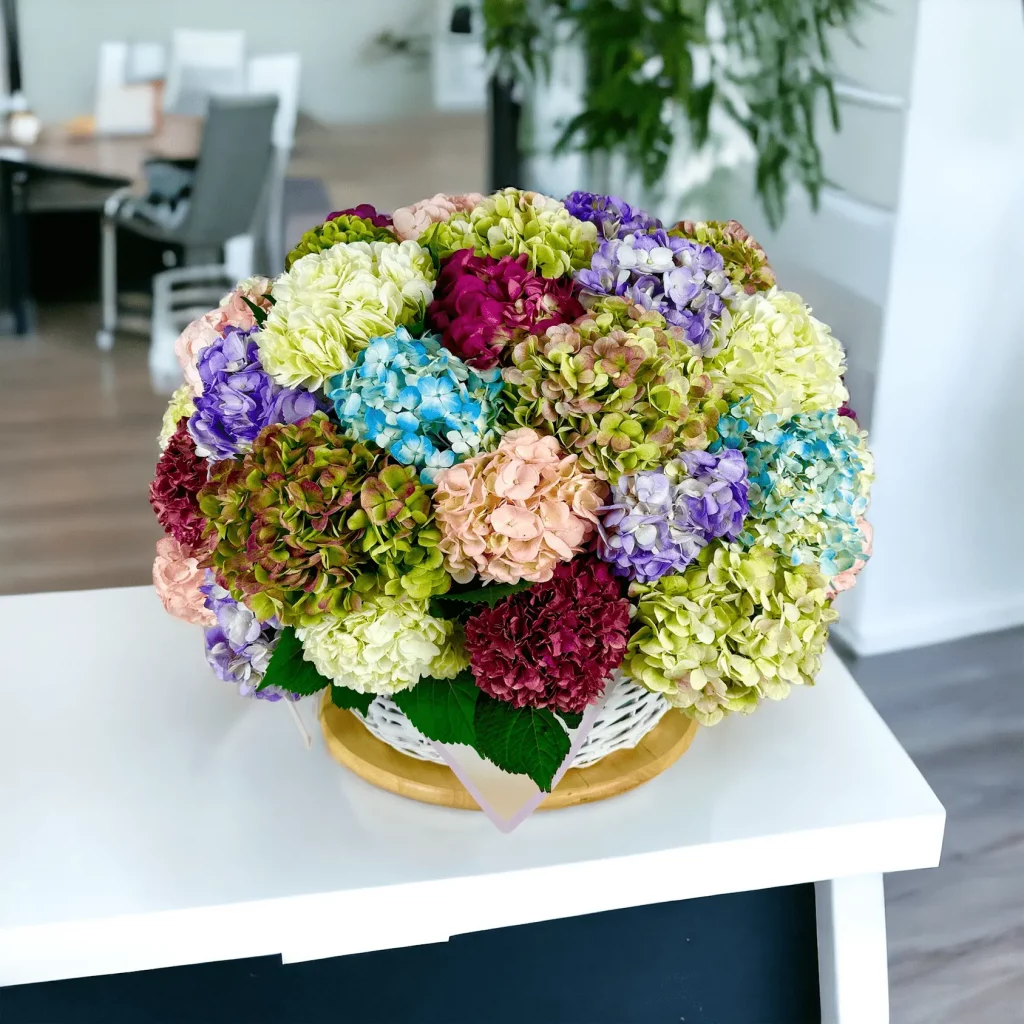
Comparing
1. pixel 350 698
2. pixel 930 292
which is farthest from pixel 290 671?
pixel 930 292

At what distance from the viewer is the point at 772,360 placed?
0.82 metres

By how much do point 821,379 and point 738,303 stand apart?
0.08m

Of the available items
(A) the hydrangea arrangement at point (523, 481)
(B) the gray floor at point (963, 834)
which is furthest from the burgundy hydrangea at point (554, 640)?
(B) the gray floor at point (963, 834)

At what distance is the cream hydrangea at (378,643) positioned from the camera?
0.78 metres

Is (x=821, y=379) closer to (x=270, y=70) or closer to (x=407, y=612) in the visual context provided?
(x=407, y=612)

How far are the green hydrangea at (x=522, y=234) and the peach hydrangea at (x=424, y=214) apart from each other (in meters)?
0.03

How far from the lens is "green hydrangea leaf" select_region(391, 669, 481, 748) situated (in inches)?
31.7

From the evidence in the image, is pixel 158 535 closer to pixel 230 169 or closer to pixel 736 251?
pixel 230 169

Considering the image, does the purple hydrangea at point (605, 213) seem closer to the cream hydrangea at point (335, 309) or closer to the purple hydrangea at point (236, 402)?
the cream hydrangea at point (335, 309)

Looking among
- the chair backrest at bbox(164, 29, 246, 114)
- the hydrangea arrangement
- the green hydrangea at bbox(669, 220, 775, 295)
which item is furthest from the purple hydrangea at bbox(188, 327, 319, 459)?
the chair backrest at bbox(164, 29, 246, 114)

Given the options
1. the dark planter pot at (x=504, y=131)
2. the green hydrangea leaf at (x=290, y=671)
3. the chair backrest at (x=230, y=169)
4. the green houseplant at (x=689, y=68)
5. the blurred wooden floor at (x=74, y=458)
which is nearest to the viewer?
the green hydrangea leaf at (x=290, y=671)

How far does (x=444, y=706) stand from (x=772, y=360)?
0.32 metres

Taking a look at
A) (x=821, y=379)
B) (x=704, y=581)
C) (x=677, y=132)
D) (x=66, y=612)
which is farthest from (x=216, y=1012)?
(x=677, y=132)

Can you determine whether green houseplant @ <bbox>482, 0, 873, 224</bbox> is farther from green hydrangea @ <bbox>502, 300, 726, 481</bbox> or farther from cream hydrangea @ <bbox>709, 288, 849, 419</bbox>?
green hydrangea @ <bbox>502, 300, 726, 481</bbox>
